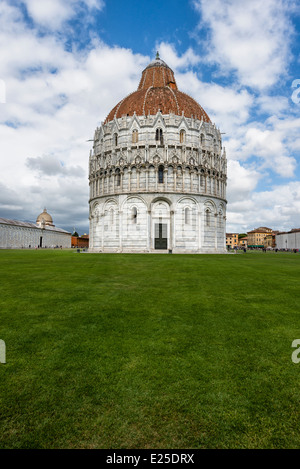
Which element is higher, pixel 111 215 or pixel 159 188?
pixel 159 188

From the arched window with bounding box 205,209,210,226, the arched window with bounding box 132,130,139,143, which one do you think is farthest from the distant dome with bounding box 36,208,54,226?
the arched window with bounding box 205,209,210,226

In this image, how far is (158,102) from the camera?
181 feet

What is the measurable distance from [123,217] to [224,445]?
47915 millimetres

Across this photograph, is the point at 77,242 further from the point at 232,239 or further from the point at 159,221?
the point at 232,239

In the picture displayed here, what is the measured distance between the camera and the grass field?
3.80 meters

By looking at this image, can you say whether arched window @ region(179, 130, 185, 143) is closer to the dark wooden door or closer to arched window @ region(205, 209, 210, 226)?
arched window @ region(205, 209, 210, 226)

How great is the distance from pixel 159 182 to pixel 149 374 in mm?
46597

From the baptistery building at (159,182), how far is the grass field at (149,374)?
1579 inches

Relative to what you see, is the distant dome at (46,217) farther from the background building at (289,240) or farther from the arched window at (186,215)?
the background building at (289,240)

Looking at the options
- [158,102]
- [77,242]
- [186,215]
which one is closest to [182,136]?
[158,102]

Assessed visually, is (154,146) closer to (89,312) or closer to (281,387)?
(89,312)

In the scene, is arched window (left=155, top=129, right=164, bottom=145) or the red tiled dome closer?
arched window (left=155, top=129, right=164, bottom=145)

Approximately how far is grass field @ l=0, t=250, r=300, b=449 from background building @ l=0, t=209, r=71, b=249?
283ft

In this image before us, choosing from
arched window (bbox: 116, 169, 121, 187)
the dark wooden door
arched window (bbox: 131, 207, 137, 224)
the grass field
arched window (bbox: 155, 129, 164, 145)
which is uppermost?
arched window (bbox: 155, 129, 164, 145)
